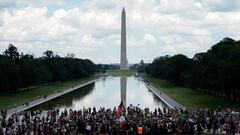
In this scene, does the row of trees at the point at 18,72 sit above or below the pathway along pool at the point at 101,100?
above

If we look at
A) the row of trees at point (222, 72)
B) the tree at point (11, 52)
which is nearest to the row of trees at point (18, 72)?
the tree at point (11, 52)

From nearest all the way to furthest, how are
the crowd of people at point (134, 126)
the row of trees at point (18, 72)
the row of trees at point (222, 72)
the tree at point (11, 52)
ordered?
the crowd of people at point (134, 126), the row of trees at point (222, 72), the row of trees at point (18, 72), the tree at point (11, 52)

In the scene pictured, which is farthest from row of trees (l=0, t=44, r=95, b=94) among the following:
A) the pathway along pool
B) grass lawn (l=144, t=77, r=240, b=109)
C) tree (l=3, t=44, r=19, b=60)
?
grass lawn (l=144, t=77, r=240, b=109)

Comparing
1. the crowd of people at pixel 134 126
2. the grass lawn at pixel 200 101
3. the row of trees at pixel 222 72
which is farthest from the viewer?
the row of trees at pixel 222 72

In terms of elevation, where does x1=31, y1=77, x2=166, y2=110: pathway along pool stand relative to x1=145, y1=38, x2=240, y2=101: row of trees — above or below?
below

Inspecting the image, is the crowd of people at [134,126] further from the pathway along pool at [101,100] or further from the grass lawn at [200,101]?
the pathway along pool at [101,100]

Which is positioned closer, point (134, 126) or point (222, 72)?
point (134, 126)

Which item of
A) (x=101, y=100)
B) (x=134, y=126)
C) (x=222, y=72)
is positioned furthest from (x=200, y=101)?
(x=134, y=126)

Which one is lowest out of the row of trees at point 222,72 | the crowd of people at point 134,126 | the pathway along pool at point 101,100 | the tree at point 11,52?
the pathway along pool at point 101,100

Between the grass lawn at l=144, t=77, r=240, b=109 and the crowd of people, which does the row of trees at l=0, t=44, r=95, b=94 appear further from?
the crowd of people

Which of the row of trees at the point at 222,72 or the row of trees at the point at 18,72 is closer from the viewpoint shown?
the row of trees at the point at 222,72

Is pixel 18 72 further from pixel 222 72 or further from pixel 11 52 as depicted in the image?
pixel 222 72

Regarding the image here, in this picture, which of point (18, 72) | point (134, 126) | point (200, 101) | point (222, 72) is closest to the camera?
point (134, 126)

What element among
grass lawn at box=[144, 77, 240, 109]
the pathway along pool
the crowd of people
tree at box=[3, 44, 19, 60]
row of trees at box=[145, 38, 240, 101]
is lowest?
the pathway along pool
